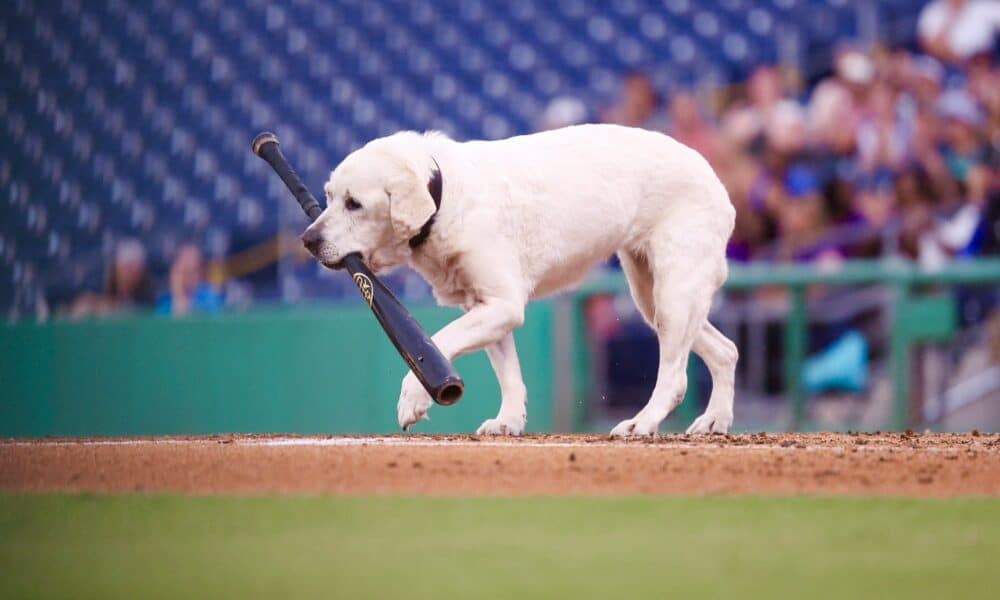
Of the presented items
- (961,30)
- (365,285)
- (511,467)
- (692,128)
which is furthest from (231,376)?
(961,30)

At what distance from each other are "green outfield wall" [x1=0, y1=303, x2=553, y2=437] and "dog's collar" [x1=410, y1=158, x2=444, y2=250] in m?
3.44

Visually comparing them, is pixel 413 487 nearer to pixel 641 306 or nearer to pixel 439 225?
pixel 439 225

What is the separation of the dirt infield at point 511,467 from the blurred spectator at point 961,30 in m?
4.95

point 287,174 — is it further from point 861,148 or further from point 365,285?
point 861,148

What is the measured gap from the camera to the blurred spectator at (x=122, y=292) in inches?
455

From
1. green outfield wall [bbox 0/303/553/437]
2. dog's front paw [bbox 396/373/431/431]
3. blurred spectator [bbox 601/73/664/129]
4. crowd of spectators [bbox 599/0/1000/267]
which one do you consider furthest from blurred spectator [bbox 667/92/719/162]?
dog's front paw [bbox 396/373/431/431]

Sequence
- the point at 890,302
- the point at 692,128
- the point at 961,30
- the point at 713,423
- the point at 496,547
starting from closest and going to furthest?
the point at 496,547, the point at 713,423, the point at 890,302, the point at 961,30, the point at 692,128

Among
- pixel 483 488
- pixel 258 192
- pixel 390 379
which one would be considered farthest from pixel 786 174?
pixel 483 488

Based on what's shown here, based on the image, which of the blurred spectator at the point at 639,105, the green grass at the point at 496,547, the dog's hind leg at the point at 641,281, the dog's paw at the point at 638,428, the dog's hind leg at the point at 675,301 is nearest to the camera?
the green grass at the point at 496,547

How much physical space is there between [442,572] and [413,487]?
1.41m

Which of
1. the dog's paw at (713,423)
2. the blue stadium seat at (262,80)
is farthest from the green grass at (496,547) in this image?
the blue stadium seat at (262,80)

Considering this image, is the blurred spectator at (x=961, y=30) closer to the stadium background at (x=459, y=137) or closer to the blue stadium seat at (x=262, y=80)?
the stadium background at (x=459, y=137)

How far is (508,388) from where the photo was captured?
6629 millimetres

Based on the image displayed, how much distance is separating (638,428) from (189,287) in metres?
5.93
